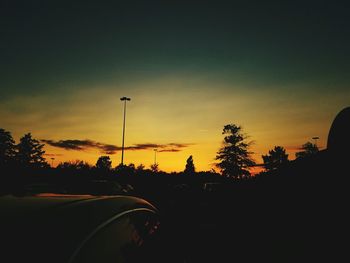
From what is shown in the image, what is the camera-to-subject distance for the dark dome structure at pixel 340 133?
5.22 meters

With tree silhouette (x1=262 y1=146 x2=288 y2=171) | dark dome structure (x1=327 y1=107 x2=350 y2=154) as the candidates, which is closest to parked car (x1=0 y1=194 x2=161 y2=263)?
dark dome structure (x1=327 y1=107 x2=350 y2=154)

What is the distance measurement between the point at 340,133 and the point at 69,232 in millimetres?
5220

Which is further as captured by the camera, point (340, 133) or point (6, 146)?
point (6, 146)

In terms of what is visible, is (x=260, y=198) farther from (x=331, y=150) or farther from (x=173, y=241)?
(x=173, y=241)

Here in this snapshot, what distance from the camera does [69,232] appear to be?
1.56m

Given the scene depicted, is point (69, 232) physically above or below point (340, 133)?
below

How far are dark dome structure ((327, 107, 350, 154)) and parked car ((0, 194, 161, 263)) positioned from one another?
14.3ft

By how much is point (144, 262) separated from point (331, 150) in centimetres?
466

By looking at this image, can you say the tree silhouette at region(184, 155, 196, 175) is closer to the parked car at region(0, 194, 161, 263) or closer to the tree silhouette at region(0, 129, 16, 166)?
the tree silhouette at region(0, 129, 16, 166)

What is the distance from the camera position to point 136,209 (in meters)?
2.64

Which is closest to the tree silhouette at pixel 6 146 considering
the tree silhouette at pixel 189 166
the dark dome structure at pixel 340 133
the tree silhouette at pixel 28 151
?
the tree silhouette at pixel 28 151

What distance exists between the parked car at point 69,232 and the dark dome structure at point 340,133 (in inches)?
171

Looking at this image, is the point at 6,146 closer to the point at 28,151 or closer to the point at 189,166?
the point at 28,151

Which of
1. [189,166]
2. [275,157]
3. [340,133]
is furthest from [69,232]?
[189,166]
